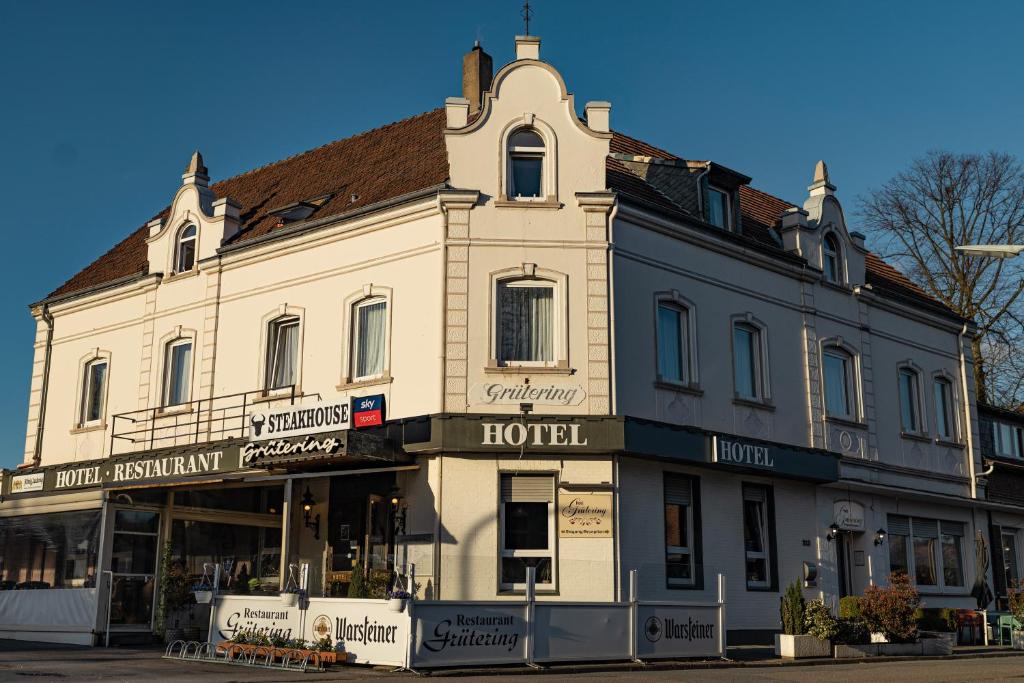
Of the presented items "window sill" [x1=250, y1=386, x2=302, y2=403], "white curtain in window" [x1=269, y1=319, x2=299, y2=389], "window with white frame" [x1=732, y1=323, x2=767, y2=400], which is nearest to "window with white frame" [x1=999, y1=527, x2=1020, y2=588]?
"window with white frame" [x1=732, y1=323, x2=767, y2=400]

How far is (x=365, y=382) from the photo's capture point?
2123 centimetres

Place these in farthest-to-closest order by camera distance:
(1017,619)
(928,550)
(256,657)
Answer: (928,550)
(1017,619)
(256,657)

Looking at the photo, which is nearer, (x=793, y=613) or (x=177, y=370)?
(x=793, y=613)

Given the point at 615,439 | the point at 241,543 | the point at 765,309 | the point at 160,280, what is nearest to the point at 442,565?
the point at 615,439

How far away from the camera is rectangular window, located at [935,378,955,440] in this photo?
28.8m

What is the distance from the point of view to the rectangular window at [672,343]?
71.7ft

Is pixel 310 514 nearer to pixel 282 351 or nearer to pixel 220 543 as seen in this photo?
pixel 220 543

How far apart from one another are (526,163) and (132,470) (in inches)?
411

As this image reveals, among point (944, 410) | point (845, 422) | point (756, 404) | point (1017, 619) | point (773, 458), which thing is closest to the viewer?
point (773, 458)

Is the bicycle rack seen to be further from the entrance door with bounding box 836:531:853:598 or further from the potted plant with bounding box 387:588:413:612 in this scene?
the entrance door with bounding box 836:531:853:598

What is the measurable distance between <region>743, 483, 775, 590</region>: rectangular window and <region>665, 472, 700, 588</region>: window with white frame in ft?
5.20

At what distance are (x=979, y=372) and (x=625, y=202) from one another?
22.9 metres

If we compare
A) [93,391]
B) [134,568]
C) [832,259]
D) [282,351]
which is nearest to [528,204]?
[282,351]

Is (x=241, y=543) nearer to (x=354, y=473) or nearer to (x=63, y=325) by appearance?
(x=354, y=473)
